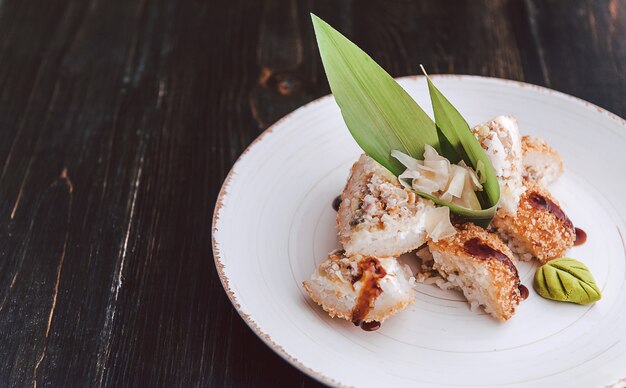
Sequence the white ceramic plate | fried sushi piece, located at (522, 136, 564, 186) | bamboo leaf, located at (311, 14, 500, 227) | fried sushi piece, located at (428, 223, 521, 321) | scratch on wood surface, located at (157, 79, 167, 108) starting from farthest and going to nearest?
1. scratch on wood surface, located at (157, 79, 167, 108)
2. fried sushi piece, located at (522, 136, 564, 186)
3. bamboo leaf, located at (311, 14, 500, 227)
4. fried sushi piece, located at (428, 223, 521, 321)
5. the white ceramic plate

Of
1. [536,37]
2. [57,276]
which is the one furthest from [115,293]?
[536,37]

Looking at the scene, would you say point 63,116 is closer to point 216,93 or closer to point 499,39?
point 216,93

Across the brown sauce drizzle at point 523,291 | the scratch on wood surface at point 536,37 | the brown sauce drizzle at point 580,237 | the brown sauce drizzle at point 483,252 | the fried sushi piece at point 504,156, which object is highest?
the fried sushi piece at point 504,156

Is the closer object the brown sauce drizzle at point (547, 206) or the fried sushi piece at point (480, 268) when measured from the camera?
the fried sushi piece at point (480, 268)

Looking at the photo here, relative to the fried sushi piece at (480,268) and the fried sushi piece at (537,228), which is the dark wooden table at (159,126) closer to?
the fried sushi piece at (480,268)

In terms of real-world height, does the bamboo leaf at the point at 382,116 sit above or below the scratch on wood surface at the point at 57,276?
above

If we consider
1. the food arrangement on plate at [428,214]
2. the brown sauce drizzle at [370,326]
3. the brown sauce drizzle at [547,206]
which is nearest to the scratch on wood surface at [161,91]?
the food arrangement on plate at [428,214]

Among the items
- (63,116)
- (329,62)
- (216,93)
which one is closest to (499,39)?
(216,93)

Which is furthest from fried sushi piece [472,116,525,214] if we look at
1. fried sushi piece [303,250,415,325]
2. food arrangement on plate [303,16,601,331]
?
fried sushi piece [303,250,415,325]

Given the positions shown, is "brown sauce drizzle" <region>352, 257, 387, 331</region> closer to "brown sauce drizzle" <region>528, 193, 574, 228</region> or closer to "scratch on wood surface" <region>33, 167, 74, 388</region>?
"brown sauce drizzle" <region>528, 193, 574, 228</region>
